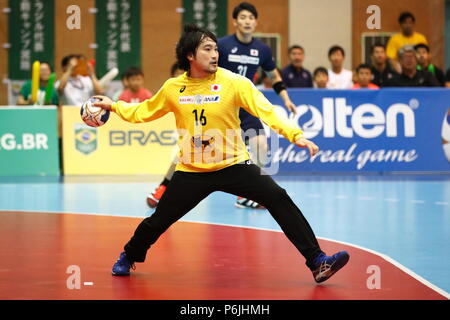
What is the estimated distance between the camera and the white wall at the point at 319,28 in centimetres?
1867

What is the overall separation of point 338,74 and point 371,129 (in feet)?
5.92

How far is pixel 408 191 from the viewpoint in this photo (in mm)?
13234

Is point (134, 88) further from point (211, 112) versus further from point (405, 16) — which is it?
point (211, 112)

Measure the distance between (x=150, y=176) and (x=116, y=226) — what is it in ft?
18.0

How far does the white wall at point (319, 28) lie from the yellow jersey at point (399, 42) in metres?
1.23

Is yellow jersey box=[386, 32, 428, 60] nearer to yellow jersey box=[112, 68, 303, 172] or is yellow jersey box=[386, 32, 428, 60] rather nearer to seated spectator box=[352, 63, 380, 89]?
seated spectator box=[352, 63, 380, 89]

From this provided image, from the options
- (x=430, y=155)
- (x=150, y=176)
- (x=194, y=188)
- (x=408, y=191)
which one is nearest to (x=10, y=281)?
(x=194, y=188)

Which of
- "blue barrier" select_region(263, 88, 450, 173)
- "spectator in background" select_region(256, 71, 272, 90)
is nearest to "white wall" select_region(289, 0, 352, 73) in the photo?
"spectator in background" select_region(256, 71, 272, 90)

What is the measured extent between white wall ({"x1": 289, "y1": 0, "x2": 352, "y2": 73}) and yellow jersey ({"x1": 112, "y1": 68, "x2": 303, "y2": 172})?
11.8 metres

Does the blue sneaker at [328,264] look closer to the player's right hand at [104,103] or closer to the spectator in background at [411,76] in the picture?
the player's right hand at [104,103]

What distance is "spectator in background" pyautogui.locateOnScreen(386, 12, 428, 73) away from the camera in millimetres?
17562

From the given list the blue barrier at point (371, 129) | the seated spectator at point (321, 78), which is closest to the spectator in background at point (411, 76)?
the blue barrier at point (371, 129)

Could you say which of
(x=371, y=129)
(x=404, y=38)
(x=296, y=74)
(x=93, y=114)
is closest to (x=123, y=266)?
(x=93, y=114)
